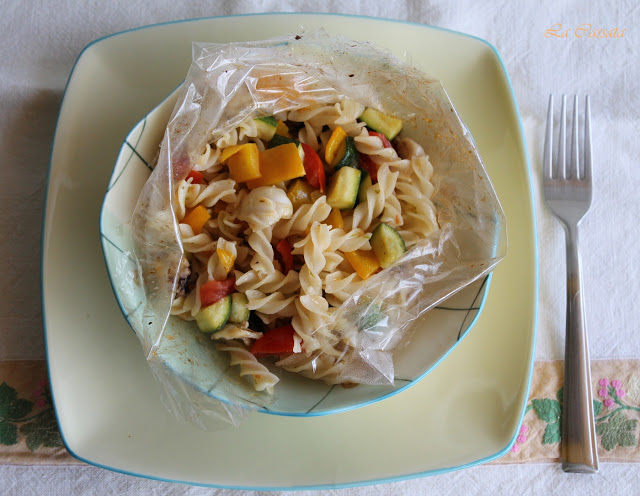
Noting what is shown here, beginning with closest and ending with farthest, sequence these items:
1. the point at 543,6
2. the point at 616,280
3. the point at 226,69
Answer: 1. the point at 226,69
2. the point at 616,280
3. the point at 543,6

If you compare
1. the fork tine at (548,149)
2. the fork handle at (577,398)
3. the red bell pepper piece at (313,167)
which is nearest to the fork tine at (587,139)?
the fork tine at (548,149)

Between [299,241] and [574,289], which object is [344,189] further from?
[574,289]

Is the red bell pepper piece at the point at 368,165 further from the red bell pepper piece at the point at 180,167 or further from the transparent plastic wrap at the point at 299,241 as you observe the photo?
the red bell pepper piece at the point at 180,167

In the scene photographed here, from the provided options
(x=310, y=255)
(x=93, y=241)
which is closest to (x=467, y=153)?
(x=310, y=255)

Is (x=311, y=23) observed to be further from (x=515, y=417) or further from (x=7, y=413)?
(x=7, y=413)

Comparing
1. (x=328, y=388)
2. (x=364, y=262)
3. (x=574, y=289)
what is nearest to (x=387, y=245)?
(x=364, y=262)

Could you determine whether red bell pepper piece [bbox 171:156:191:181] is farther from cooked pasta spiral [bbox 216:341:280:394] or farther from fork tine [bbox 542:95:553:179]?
fork tine [bbox 542:95:553:179]
